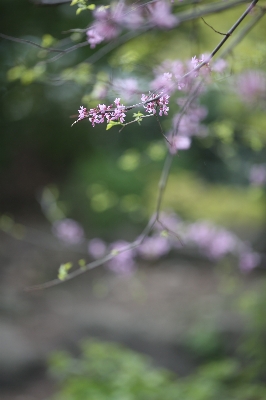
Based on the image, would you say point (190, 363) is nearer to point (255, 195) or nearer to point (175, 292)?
point (175, 292)

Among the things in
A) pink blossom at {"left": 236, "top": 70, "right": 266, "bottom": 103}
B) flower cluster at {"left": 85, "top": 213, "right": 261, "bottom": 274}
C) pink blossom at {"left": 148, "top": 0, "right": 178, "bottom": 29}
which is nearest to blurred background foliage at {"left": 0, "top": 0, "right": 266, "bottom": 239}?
flower cluster at {"left": 85, "top": 213, "right": 261, "bottom": 274}

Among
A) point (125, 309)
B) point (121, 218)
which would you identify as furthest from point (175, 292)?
point (121, 218)

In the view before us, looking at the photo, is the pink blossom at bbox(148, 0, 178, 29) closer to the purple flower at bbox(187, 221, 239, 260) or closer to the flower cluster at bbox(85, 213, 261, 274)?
the flower cluster at bbox(85, 213, 261, 274)

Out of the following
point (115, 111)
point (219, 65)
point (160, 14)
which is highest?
point (160, 14)

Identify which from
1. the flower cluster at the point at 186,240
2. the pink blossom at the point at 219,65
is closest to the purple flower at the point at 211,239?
the flower cluster at the point at 186,240

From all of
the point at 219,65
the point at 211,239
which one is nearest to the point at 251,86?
the point at 219,65

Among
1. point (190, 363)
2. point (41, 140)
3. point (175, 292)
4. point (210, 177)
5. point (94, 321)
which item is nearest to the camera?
point (190, 363)

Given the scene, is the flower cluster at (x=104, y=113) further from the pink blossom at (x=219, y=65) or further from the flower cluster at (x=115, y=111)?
the pink blossom at (x=219, y=65)

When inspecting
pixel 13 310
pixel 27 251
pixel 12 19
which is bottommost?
pixel 13 310

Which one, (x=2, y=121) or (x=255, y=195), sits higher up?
(x=2, y=121)

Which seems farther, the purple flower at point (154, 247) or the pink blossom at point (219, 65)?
the purple flower at point (154, 247)

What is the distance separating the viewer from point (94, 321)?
5.18 metres

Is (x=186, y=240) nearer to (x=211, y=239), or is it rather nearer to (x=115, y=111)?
(x=211, y=239)

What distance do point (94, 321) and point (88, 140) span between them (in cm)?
373
